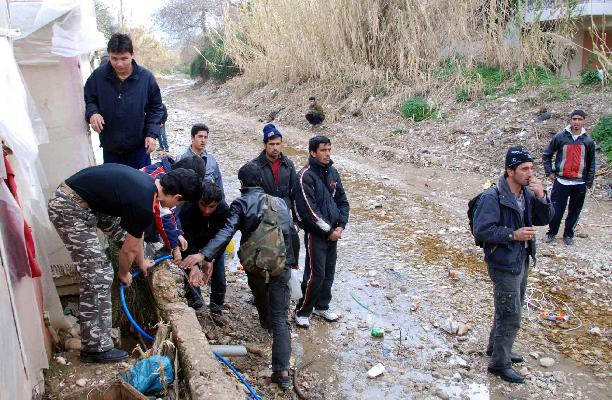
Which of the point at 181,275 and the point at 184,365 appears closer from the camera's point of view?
the point at 184,365

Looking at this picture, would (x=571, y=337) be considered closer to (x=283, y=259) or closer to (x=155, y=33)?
(x=283, y=259)

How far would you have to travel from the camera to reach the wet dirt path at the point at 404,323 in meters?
3.79

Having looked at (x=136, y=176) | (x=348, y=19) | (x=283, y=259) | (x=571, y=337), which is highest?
(x=348, y=19)

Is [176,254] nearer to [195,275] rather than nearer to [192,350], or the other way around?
[195,275]

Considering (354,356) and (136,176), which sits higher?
(136,176)

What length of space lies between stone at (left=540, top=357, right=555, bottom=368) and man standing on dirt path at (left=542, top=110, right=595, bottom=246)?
2.52m

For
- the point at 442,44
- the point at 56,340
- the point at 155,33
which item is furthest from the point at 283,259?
the point at 155,33

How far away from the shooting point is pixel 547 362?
13.2 ft

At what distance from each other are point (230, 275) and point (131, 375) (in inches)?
107

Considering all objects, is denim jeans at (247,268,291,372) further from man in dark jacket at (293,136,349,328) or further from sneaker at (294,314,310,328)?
sneaker at (294,314,310,328)

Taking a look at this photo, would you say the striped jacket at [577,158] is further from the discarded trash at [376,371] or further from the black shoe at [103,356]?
the black shoe at [103,356]

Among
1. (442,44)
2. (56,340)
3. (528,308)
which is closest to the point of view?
(56,340)

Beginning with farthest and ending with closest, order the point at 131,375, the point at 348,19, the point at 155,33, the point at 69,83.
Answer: the point at 155,33
the point at 348,19
the point at 69,83
the point at 131,375

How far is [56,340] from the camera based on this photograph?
333cm
